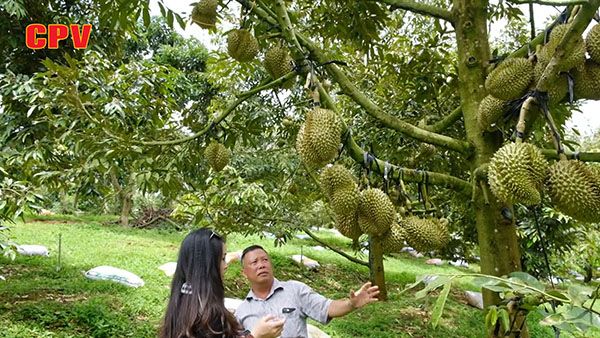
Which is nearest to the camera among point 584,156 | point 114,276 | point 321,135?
point 584,156

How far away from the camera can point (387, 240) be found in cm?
149

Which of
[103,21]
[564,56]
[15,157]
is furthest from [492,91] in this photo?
[15,157]

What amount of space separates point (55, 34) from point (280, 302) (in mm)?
4379

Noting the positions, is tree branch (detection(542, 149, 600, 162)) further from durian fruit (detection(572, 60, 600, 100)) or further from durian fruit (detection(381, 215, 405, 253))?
durian fruit (detection(381, 215, 405, 253))

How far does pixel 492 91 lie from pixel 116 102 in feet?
7.00

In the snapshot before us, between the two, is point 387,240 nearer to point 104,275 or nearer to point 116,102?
point 116,102

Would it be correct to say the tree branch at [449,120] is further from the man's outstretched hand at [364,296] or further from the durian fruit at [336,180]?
the man's outstretched hand at [364,296]

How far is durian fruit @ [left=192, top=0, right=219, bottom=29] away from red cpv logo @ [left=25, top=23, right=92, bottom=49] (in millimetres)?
3508

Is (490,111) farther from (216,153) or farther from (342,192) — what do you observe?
(216,153)

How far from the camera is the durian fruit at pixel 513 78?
1.28m

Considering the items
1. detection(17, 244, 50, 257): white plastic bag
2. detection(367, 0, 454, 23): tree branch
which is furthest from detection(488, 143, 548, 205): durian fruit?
detection(17, 244, 50, 257): white plastic bag

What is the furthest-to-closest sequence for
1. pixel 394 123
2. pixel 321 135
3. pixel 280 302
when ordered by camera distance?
pixel 280 302 → pixel 394 123 → pixel 321 135

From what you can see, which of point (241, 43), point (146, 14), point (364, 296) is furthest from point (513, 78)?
point (146, 14)

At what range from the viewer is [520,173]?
1116 mm
